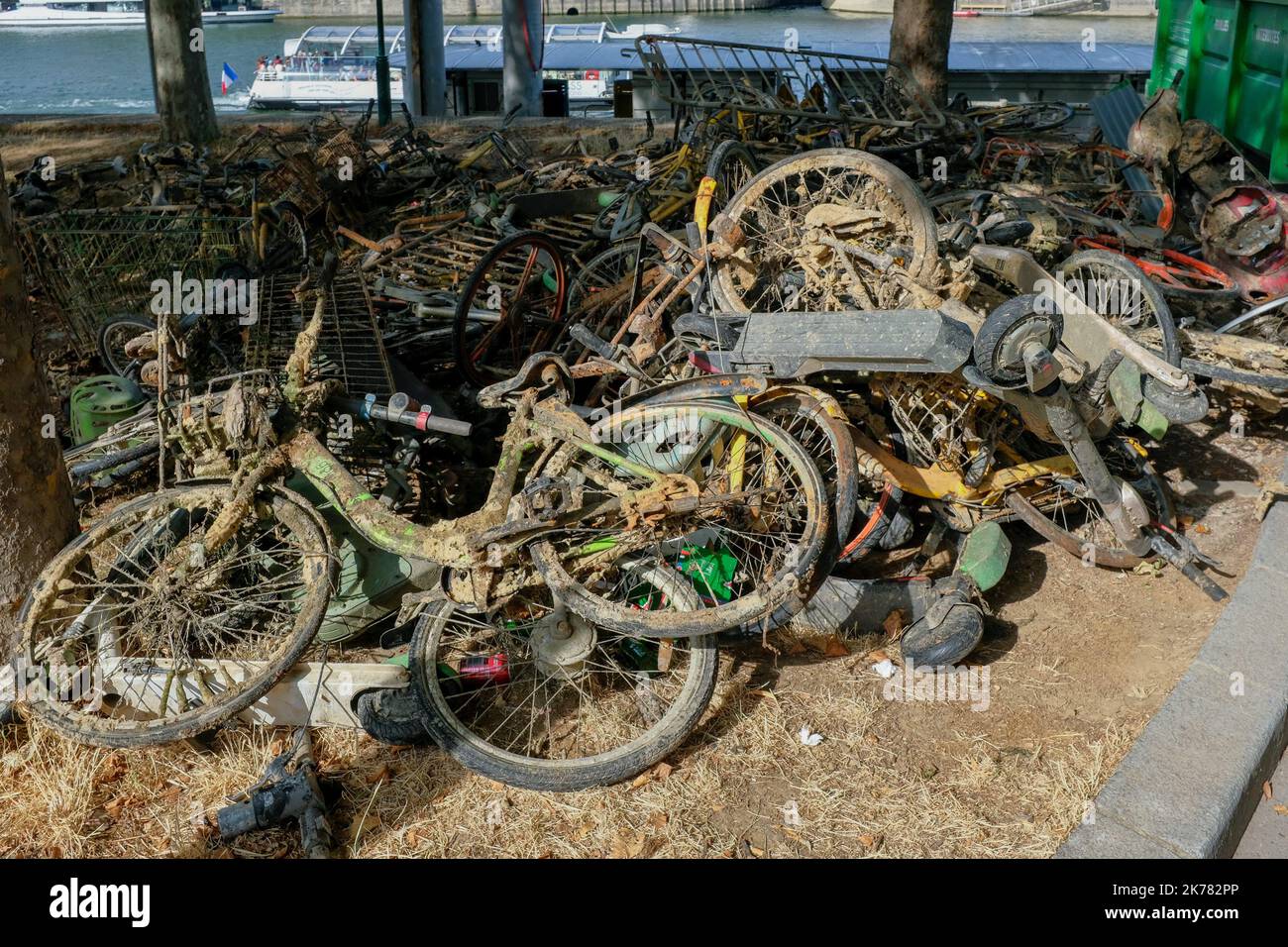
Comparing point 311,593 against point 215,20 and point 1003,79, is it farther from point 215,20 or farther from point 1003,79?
point 215,20

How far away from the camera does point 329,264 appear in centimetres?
537

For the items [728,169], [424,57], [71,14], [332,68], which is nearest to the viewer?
[728,169]

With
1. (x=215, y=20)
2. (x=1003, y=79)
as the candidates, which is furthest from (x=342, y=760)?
(x=215, y=20)

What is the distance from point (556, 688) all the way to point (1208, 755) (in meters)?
2.29

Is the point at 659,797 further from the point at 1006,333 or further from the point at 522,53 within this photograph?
the point at 522,53

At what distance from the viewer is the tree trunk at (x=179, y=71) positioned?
12.6 meters

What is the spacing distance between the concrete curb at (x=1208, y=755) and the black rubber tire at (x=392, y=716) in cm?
219

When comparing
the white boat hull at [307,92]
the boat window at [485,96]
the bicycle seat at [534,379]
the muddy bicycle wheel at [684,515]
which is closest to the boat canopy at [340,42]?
the white boat hull at [307,92]

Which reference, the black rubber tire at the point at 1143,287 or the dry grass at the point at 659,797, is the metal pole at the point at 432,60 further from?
the dry grass at the point at 659,797

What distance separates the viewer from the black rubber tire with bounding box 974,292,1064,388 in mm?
3775

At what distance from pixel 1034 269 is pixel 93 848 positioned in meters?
4.47

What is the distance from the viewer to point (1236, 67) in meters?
8.99

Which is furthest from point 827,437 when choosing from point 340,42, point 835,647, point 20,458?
point 340,42

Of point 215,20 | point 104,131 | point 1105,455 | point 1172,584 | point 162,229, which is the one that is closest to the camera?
point 1172,584
